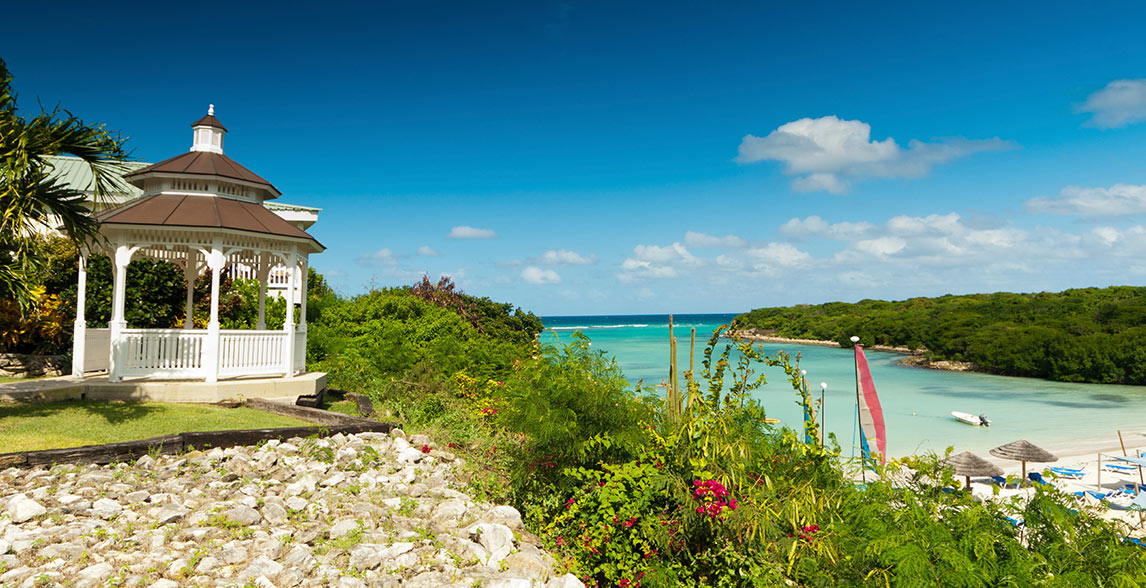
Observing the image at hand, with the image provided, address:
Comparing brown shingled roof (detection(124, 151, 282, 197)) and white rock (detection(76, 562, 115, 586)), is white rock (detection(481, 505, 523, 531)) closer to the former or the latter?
white rock (detection(76, 562, 115, 586))

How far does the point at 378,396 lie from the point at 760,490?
8.98m

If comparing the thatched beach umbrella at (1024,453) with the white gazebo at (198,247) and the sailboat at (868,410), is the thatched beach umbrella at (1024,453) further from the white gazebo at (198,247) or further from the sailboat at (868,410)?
the white gazebo at (198,247)

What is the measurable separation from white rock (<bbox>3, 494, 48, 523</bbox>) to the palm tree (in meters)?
3.19

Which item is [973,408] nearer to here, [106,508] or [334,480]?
[334,480]

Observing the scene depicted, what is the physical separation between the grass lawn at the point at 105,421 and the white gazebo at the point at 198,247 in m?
1.13

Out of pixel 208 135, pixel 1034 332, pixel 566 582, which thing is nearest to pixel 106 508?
pixel 566 582

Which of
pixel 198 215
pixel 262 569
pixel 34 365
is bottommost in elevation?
pixel 262 569

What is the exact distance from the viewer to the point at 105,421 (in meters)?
8.54

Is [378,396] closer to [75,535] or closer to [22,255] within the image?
[22,255]

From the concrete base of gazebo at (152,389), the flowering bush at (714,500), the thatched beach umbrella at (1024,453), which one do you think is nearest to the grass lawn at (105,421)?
the concrete base of gazebo at (152,389)

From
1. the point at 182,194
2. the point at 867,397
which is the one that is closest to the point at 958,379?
the point at 867,397

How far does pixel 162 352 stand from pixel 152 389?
0.85 m

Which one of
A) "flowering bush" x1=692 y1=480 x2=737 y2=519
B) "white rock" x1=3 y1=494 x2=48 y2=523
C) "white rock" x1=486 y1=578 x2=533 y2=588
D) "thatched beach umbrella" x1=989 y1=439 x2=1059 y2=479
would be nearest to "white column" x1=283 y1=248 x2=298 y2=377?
"white rock" x1=3 y1=494 x2=48 y2=523

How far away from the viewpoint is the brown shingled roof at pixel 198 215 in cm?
1070
